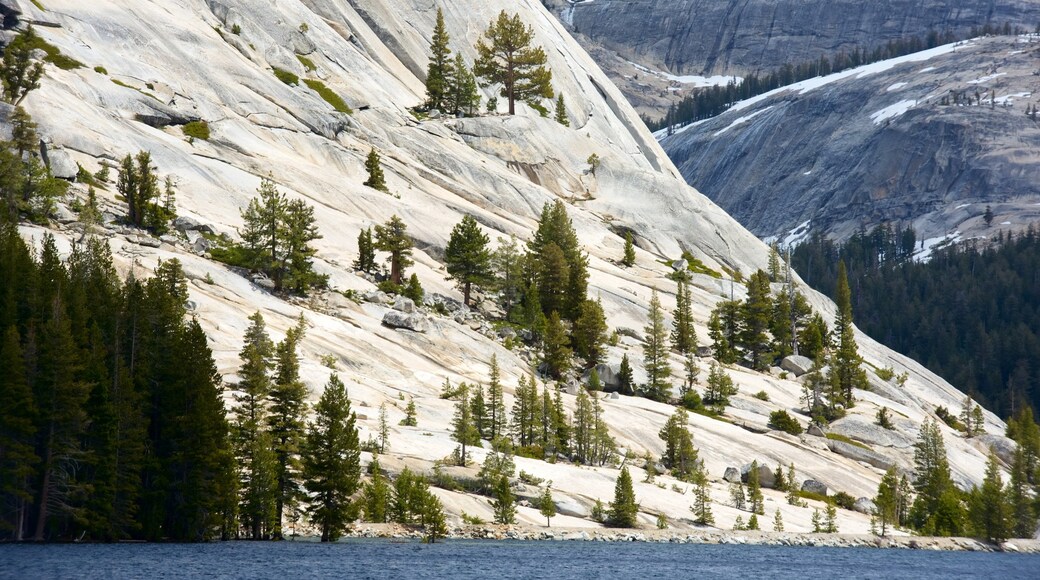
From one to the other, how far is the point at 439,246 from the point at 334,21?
50570 millimetres

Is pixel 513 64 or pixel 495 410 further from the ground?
pixel 513 64

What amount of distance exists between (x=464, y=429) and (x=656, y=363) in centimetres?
3563

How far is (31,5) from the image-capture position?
117750 millimetres

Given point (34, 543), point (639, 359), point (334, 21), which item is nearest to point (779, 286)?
point (639, 359)

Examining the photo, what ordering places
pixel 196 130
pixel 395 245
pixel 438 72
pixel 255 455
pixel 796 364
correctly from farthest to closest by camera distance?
1. pixel 438 72
2. pixel 796 364
3. pixel 196 130
4. pixel 395 245
5. pixel 255 455

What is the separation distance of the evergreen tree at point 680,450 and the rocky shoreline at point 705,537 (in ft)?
29.1

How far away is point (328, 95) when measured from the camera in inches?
5522

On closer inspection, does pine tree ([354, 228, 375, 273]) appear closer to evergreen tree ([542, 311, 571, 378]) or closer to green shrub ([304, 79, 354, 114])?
evergreen tree ([542, 311, 571, 378])

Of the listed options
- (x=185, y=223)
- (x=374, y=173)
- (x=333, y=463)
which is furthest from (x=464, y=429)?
(x=374, y=173)

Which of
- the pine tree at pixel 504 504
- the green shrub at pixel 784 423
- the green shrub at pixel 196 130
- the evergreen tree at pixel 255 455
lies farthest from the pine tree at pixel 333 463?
the green shrub at pixel 196 130

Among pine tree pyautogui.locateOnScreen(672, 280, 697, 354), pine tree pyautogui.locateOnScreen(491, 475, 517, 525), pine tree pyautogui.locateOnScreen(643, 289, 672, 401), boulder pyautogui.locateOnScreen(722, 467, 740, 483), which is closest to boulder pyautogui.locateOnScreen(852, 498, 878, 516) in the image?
boulder pyautogui.locateOnScreen(722, 467, 740, 483)

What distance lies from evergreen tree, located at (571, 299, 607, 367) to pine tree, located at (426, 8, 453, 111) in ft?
173

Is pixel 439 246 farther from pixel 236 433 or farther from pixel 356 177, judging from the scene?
pixel 236 433

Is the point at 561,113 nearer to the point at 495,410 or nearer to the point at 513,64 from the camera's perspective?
the point at 513,64
